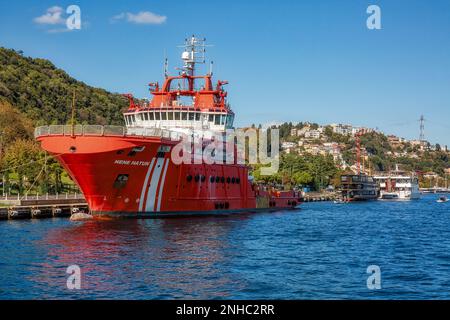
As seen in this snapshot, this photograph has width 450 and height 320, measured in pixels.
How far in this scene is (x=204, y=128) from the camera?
55.5m

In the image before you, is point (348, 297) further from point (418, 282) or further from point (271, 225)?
point (271, 225)

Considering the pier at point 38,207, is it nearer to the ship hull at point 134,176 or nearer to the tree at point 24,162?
the tree at point 24,162

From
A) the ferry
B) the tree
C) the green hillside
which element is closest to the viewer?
the tree

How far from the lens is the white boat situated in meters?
137

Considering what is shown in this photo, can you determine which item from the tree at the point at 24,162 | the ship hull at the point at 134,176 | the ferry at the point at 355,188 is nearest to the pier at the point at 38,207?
the tree at the point at 24,162

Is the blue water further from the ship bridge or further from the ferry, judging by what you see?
the ferry

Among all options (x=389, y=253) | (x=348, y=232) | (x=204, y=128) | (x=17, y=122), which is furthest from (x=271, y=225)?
(x=17, y=122)

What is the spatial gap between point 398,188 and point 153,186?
113m

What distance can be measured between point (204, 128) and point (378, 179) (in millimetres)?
110799

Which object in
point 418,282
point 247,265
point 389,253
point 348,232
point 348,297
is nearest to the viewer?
point 348,297

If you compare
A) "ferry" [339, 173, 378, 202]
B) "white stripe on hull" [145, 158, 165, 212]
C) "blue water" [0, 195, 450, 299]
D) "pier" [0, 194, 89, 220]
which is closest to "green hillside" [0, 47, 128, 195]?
"pier" [0, 194, 89, 220]

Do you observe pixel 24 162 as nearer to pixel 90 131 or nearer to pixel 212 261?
pixel 90 131

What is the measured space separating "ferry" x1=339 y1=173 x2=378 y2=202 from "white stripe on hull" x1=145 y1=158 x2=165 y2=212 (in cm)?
7557

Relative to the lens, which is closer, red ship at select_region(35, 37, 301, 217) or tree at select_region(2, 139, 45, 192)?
red ship at select_region(35, 37, 301, 217)
